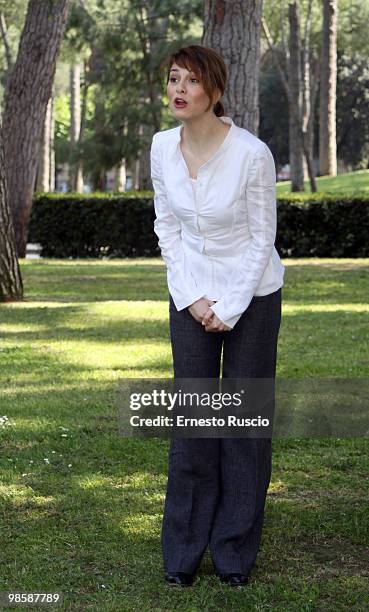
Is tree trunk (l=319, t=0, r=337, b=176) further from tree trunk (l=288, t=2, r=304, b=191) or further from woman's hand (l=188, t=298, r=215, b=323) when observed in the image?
woman's hand (l=188, t=298, r=215, b=323)

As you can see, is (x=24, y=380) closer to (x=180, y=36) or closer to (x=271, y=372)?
(x=271, y=372)

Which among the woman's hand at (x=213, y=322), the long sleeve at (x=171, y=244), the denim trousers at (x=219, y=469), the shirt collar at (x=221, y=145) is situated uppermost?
the shirt collar at (x=221, y=145)

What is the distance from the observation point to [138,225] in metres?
21.3

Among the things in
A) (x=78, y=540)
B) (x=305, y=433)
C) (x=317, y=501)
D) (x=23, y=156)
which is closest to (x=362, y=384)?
(x=305, y=433)

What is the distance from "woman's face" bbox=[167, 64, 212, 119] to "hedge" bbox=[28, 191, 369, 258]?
1602 cm

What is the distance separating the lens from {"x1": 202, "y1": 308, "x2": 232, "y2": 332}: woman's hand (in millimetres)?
4160

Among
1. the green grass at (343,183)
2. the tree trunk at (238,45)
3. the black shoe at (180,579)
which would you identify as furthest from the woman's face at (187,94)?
the green grass at (343,183)

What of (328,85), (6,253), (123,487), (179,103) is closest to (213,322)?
(179,103)

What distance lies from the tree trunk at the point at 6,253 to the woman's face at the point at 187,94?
8297 millimetres

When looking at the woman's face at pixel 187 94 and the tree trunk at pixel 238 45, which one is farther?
the tree trunk at pixel 238 45

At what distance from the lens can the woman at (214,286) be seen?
416 centimetres

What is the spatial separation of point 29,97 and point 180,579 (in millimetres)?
15056

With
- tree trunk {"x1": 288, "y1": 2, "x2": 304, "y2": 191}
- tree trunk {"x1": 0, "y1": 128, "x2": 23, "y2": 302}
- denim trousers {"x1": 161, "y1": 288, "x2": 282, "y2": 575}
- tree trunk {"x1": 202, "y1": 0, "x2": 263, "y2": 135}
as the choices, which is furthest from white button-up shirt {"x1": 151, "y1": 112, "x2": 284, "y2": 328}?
tree trunk {"x1": 288, "y1": 2, "x2": 304, "y2": 191}

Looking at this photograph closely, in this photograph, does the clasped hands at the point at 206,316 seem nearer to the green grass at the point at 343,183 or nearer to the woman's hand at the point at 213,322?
the woman's hand at the point at 213,322
